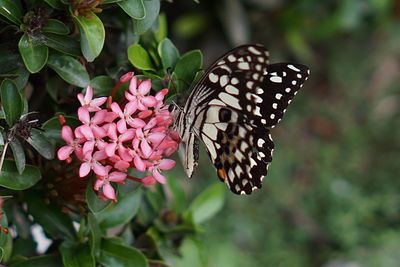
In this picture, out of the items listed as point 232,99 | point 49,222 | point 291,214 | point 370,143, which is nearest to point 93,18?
point 232,99

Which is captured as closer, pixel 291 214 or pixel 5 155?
pixel 5 155

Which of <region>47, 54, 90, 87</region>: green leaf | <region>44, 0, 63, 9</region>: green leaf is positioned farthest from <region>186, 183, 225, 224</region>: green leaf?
<region>44, 0, 63, 9</region>: green leaf

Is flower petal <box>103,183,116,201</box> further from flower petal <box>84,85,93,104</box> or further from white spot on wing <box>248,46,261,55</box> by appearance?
white spot on wing <box>248,46,261,55</box>

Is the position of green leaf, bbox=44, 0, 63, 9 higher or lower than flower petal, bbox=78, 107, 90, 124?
higher

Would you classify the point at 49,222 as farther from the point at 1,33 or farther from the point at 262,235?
the point at 262,235

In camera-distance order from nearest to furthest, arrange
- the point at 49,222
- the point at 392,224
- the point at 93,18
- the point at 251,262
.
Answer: the point at 93,18 < the point at 49,222 < the point at 251,262 < the point at 392,224

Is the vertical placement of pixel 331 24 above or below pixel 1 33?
below

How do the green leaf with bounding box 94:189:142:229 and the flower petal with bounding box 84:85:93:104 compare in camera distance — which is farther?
the green leaf with bounding box 94:189:142:229

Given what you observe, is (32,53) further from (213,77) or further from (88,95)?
(213,77)

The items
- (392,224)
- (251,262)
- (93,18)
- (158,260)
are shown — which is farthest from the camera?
(392,224)
